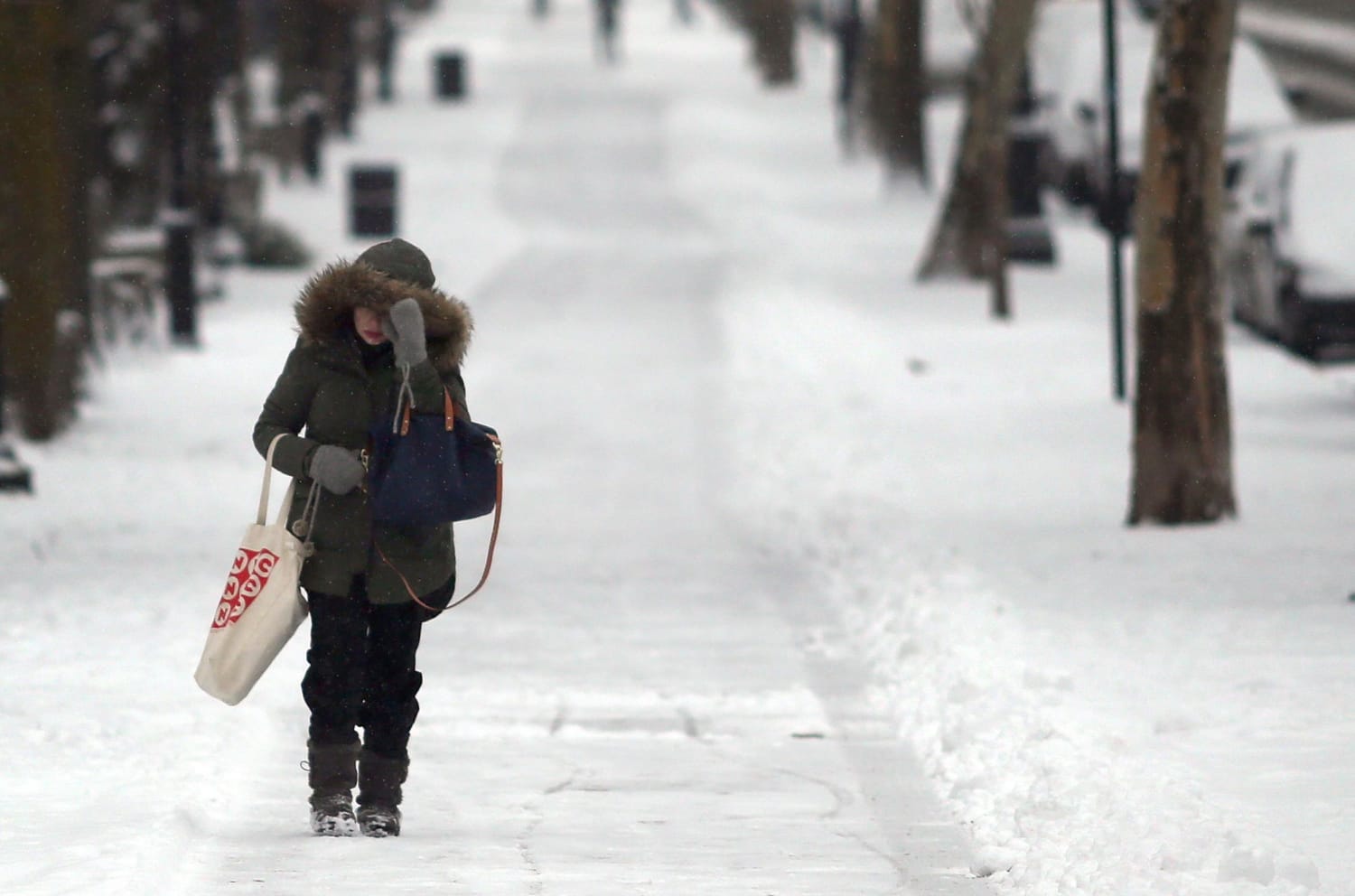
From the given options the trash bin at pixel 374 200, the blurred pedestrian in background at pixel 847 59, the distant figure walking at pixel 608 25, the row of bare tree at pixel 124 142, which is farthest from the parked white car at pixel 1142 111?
the distant figure walking at pixel 608 25

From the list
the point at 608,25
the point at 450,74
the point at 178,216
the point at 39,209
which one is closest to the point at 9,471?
the point at 39,209

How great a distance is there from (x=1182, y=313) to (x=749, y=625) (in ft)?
10.8

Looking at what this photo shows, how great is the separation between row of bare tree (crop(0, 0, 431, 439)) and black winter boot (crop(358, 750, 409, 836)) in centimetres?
754

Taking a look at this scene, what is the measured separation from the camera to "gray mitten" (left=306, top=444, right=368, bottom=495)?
235 inches

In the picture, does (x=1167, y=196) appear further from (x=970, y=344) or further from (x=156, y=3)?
(x=156, y=3)

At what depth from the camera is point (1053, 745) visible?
22.6 ft

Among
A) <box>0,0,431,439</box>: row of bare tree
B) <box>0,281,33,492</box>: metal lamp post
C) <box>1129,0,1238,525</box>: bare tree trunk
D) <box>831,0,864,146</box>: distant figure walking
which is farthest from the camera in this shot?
<box>831,0,864,146</box>: distant figure walking

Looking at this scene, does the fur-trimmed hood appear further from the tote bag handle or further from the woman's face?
the tote bag handle

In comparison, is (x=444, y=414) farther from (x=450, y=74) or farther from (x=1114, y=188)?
(x=450, y=74)

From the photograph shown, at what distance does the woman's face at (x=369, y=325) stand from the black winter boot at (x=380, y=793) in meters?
1.08

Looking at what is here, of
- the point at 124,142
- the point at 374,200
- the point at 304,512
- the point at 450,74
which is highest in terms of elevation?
the point at 304,512

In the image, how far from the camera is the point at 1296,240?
18.8 meters

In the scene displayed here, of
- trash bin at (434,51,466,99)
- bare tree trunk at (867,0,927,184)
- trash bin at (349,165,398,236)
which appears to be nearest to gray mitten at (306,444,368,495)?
trash bin at (349,165,398,236)

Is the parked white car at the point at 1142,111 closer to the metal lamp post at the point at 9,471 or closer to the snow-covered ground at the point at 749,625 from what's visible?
the snow-covered ground at the point at 749,625
